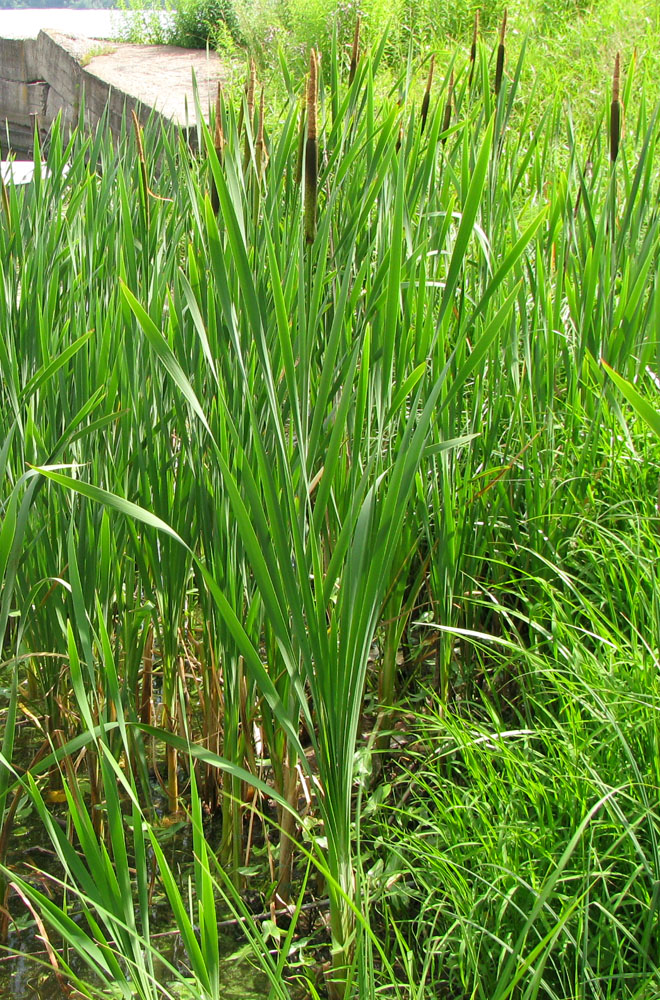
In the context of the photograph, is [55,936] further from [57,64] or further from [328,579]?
[57,64]

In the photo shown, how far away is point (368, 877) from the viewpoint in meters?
1.24

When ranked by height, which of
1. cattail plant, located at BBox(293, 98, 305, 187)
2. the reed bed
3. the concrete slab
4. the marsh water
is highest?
the concrete slab

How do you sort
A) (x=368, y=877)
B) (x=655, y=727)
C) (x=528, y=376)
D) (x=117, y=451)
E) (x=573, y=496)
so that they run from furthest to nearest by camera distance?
(x=528, y=376) → (x=573, y=496) → (x=117, y=451) → (x=368, y=877) → (x=655, y=727)

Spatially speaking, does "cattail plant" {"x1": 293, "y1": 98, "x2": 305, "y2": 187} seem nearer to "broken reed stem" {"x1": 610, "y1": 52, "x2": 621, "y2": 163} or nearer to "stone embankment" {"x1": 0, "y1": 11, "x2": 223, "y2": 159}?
"broken reed stem" {"x1": 610, "y1": 52, "x2": 621, "y2": 163}

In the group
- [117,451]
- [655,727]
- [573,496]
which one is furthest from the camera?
[573,496]

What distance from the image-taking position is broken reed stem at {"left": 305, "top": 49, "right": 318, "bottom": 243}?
44.9 inches

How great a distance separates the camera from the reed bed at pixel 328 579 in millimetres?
965

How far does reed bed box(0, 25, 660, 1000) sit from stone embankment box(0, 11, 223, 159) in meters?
6.79

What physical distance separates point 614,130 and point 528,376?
580 mm

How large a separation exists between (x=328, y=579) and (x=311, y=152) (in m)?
0.59

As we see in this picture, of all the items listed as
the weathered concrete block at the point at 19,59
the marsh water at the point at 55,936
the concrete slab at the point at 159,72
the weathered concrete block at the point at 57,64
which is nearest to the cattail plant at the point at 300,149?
the marsh water at the point at 55,936

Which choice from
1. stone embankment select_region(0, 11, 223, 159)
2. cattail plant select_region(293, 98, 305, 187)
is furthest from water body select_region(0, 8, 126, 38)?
cattail plant select_region(293, 98, 305, 187)

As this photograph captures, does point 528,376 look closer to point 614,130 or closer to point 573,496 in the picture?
point 573,496

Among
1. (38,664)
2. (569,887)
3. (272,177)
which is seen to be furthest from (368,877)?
(272,177)
